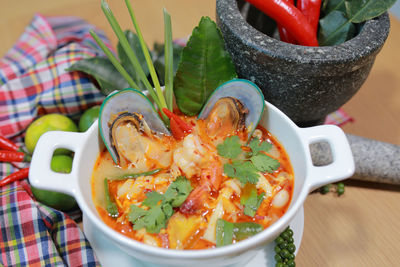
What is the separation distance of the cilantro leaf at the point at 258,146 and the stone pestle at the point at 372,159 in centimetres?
23

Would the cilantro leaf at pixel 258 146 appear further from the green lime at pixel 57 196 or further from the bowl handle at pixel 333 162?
the green lime at pixel 57 196

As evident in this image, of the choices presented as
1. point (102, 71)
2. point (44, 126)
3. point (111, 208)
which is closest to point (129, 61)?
point (102, 71)

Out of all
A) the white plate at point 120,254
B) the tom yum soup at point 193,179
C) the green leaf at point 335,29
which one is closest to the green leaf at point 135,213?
the tom yum soup at point 193,179

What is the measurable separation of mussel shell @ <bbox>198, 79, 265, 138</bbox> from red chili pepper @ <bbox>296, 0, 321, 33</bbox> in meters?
0.31

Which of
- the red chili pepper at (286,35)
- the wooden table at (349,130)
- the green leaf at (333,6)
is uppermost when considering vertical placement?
the green leaf at (333,6)

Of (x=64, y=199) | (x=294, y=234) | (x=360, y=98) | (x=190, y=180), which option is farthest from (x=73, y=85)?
(x=360, y=98)

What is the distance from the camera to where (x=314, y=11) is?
1.06 m

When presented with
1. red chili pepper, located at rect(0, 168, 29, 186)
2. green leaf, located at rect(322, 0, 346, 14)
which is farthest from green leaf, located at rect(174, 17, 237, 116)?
red chili pepper, located at rect(0, 168, 29, 186)

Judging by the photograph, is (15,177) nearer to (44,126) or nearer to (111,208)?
(44,126)

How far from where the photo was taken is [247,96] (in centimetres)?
93

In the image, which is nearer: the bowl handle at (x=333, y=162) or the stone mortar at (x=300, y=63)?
the bowl handle at (x=333, y=162)

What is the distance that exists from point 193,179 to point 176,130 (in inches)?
5.9

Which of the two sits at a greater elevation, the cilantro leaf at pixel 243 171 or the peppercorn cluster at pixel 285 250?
the cilantro leaf at pixel 243 171

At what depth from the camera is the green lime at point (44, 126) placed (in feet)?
3.72
